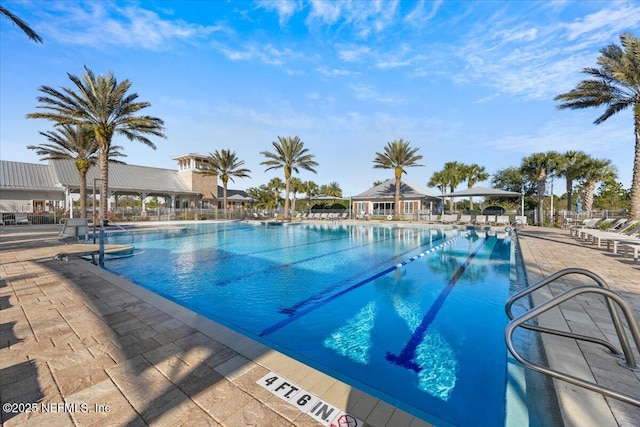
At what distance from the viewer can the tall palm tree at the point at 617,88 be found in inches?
465

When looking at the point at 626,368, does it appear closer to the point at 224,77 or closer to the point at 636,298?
the point at 636,298

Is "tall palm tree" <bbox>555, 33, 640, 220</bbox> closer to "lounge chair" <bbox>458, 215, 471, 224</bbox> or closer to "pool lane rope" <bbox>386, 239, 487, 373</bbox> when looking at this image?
"lounge chair" <bbox>458, 215, 471, 224</bbox>

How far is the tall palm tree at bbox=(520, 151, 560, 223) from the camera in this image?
2353 cm

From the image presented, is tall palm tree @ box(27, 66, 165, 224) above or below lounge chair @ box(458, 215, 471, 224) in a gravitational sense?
above

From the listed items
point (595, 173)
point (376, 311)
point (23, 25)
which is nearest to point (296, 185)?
point (595, 173)

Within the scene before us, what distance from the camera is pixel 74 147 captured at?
2044cm

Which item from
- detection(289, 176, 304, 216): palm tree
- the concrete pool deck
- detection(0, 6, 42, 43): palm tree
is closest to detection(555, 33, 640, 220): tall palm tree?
the concrete pool deck

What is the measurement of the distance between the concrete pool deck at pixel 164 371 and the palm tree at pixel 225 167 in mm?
26757

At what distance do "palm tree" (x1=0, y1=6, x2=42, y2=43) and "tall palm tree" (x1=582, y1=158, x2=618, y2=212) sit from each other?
3351cm

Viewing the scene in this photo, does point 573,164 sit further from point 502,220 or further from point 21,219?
point 21,219

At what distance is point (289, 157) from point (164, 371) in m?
27.3

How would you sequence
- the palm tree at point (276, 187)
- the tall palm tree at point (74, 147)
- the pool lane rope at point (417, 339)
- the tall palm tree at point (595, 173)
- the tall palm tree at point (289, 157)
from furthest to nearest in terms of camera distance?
the palm tree at point (276, 187)
the tall palm tree at point (289, 157)
the tall palm tree at point (595, 173)
the tall palm tree at point (74, 147)
the pool lane rope at point (417, 339)

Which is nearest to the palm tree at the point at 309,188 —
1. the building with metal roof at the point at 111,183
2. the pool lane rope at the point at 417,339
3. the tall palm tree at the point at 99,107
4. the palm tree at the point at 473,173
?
the building with metal roof at the point at 111,183

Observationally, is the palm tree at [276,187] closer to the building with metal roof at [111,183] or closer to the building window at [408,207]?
the building with metal roof at [111,183]
